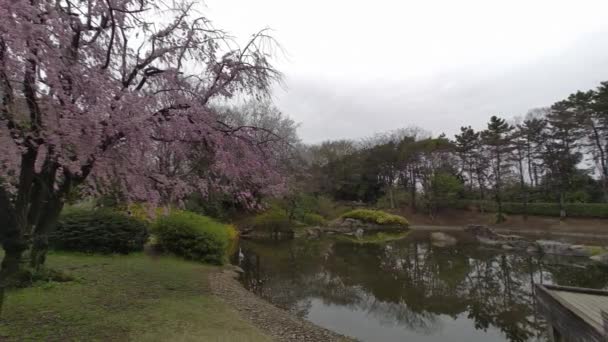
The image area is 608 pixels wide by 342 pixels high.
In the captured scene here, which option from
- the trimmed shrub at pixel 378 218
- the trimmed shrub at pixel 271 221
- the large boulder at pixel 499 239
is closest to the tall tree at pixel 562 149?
the large boulder at pixel 499 239

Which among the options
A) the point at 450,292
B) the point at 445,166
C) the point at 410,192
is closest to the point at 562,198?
the point at 445,166

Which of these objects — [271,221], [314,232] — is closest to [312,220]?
[314,232]

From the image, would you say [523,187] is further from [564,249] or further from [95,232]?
[95,232]

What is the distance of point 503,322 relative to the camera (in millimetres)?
6852

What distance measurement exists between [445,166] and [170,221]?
2941 cm

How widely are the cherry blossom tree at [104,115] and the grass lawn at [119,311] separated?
41.5 inches

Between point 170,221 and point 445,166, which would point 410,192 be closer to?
point 445,166

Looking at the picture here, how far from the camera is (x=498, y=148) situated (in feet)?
96.2

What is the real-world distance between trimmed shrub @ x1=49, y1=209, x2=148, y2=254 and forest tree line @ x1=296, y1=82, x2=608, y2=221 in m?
17.4

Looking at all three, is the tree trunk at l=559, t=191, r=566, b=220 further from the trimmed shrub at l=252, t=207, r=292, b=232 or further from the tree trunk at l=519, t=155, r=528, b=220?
the trimmed shrub at l=252, t=207, r=292, b=232

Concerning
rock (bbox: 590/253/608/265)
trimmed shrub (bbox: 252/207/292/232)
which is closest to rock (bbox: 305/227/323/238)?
trimmed shrub (bbox: 252/207/292/232)

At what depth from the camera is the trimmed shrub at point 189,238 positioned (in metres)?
9.87

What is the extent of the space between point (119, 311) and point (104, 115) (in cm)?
326

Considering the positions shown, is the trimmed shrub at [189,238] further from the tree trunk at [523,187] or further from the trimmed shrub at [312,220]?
the tree trunk at [523,187]
